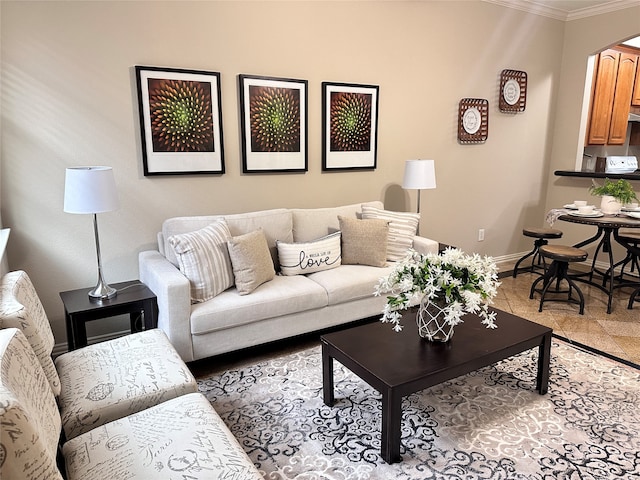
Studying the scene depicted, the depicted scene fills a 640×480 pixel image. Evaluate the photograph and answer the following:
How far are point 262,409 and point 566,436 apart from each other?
5.10 feet

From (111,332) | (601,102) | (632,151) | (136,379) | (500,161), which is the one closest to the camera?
(136,379)

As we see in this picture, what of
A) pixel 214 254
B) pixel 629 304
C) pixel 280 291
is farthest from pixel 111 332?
pixel 629 304

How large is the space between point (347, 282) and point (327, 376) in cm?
89

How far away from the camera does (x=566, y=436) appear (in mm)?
2131

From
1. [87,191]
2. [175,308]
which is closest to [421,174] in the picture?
[175,308]

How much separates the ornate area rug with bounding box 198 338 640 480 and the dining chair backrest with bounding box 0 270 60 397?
93 cm

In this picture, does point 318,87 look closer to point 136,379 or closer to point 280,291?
point 280,291

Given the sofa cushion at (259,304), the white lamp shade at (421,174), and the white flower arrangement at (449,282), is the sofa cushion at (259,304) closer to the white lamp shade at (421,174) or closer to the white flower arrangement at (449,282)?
the white flower arrangement at (449,282)

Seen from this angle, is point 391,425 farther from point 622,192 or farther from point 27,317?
point 622,192

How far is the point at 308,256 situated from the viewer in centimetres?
329

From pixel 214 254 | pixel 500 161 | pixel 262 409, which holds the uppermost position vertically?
pixel 500 161

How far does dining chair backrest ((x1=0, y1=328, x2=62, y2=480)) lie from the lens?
3.19 feet

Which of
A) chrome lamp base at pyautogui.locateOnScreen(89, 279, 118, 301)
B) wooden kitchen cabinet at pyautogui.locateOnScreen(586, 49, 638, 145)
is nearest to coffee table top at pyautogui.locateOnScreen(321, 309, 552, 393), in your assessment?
chrome lamp base at pyautogui.locateOnScreen(89, 279, 118, 301)

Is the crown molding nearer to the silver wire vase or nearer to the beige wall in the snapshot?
the beige wall
